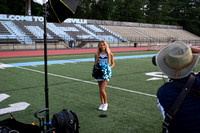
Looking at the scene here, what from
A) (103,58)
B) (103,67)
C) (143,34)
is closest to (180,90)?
(103,67)

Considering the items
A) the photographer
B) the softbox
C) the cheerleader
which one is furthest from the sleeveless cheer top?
the photographer

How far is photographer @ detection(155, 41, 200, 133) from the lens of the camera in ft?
6.55

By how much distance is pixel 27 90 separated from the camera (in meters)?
7.72

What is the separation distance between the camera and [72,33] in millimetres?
38750

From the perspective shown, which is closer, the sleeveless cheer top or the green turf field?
the green turf field

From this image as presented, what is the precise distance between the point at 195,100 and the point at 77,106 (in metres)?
4.31

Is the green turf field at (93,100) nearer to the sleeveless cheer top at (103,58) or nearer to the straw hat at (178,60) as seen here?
the sleeveless cheer top at (103,58)

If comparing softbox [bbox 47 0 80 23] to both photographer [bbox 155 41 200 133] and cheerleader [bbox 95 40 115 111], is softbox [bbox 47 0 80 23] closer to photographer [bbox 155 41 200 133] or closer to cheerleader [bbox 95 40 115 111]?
photographer [bbox 155 41 200 133]

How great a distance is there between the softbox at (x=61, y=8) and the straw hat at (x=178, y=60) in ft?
6.15

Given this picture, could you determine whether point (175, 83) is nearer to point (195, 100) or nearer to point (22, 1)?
point (195, 100)

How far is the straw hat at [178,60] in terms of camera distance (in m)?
1.98

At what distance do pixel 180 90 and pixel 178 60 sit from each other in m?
0.29

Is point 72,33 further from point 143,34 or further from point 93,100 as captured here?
point 93,100

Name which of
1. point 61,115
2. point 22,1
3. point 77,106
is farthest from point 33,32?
point 61,115
